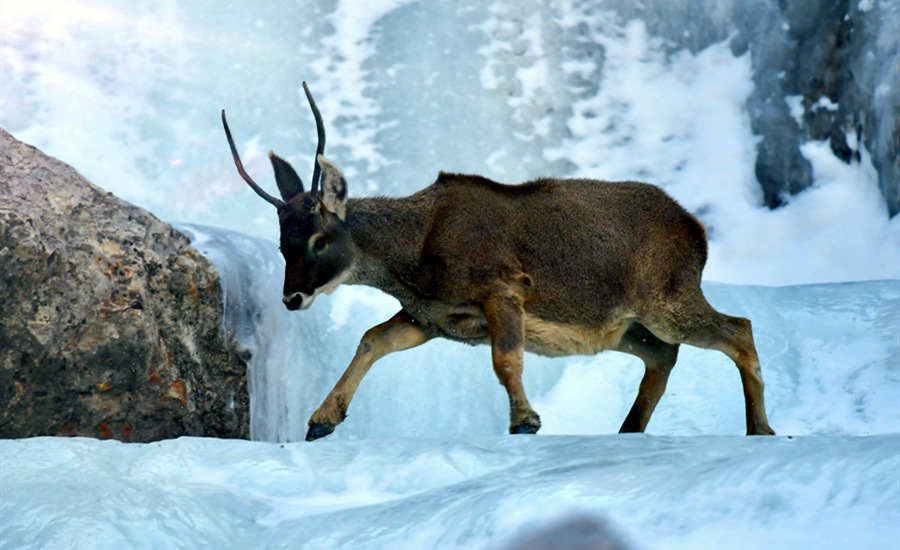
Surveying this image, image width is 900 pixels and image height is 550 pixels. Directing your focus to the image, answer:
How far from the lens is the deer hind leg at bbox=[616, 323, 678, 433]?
6.82 metres

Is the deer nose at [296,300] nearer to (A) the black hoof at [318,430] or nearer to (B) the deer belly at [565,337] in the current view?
(A) the black hoof at [318,430]

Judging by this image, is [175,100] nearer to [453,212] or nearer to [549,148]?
[549,148]

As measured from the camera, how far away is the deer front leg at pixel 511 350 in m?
5.62

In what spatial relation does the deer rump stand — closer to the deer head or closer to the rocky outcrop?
the deer head

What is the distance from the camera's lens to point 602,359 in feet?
32.9

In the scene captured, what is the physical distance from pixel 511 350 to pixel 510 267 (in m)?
0.55

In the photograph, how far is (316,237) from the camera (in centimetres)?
600

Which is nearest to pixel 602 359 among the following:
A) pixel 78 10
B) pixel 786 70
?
pixel 786 70

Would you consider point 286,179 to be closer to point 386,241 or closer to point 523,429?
point 386,241

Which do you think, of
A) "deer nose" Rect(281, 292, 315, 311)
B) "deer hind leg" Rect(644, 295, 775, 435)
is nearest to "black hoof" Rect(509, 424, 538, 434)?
"deer hind leg" Rect(644, 295, 775, 435)

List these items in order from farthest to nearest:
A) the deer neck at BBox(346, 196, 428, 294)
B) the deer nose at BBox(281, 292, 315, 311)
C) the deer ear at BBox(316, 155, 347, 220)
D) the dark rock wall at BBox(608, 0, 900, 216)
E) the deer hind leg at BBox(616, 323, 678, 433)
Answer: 1. the dark rock wall at BBox(608, 0, 900, 216)
2. the deer hind leg at BBox(616, 323, 678, 433)
3. the deer neck at BBox(346, 196, 428, 294)
4. the deer ear at BBox(316, 155, 347, 220)
5. the deer nose at BBox(281, 292, 315, 311)

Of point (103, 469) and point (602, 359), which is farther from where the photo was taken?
point (602, 359)

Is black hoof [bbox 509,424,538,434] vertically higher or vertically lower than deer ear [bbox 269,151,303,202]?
lower

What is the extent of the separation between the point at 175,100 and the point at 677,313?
8794mm
